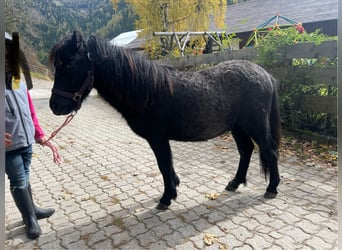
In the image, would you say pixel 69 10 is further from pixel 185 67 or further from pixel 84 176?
pixel 84 176

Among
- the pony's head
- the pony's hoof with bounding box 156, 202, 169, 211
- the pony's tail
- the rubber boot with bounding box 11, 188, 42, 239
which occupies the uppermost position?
the pony's head

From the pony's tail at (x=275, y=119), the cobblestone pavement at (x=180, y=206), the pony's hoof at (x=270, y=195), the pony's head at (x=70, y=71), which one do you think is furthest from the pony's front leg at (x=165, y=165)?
the pony's tail at (x=275, y=119)

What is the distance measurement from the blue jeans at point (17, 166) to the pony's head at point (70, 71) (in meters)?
0.46

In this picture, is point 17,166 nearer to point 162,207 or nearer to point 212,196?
point 162,207

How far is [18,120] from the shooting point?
2.06m

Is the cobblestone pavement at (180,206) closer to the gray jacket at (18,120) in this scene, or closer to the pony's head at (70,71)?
the gray jacket at (18,120)

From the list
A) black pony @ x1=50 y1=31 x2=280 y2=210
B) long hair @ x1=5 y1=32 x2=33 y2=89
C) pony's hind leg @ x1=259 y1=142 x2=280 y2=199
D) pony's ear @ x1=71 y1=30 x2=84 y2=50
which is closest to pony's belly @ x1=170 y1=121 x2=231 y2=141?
black pony @ x1=50 y1=31 x2=280 y2=210

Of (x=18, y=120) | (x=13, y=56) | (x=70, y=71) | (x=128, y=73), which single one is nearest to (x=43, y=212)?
(x=18, y=120)

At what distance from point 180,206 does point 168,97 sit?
45.8 inches

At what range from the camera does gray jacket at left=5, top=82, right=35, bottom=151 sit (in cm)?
198

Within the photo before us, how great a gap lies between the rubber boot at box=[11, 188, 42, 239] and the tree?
296 inches

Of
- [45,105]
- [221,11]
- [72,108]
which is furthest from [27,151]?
[221,11]

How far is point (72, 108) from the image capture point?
228 centimetres

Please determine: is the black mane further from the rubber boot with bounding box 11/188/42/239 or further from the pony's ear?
the rubber boot with bounding box 11/188/42/239
